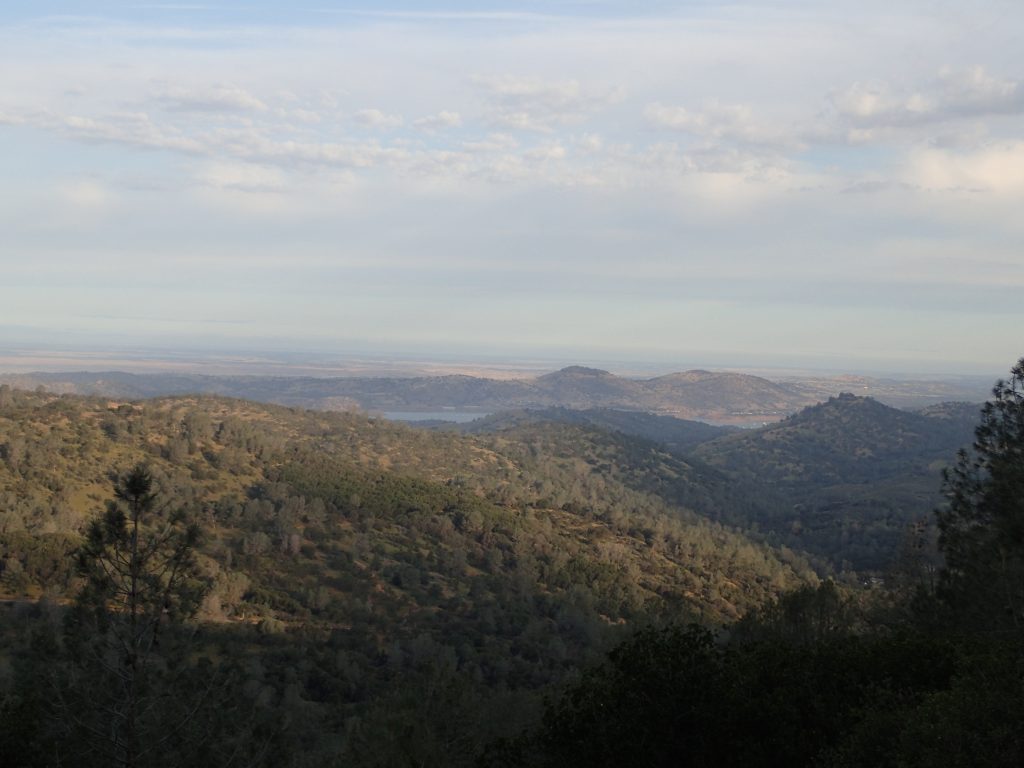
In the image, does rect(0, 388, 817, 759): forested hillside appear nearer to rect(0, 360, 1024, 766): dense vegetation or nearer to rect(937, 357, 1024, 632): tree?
rect(0, 360, 1024, 766): dense vegetation

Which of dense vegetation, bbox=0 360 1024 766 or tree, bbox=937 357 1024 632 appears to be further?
tree, bbox=937 357 1024 632

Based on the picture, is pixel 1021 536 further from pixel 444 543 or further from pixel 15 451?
pixel 15 451

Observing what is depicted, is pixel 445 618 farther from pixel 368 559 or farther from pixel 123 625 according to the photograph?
pixel 123 625

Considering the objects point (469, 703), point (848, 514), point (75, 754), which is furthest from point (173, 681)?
point (848, 514)

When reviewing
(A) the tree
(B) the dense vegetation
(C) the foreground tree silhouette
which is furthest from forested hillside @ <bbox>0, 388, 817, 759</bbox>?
(A) the tree

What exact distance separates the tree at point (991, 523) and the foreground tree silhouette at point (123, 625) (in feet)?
80.3

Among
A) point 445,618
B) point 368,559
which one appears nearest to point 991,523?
point 445,618

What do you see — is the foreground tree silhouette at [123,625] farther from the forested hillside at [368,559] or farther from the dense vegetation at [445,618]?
the forested hillside at [368,559]

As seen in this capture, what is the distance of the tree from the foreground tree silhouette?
80.3ft

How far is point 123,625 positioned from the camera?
55.5 feet

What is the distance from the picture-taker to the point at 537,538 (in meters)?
95.2

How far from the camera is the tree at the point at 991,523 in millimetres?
27453

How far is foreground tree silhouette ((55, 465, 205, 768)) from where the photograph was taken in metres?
16.4

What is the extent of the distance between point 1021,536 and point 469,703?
19.3 metres
